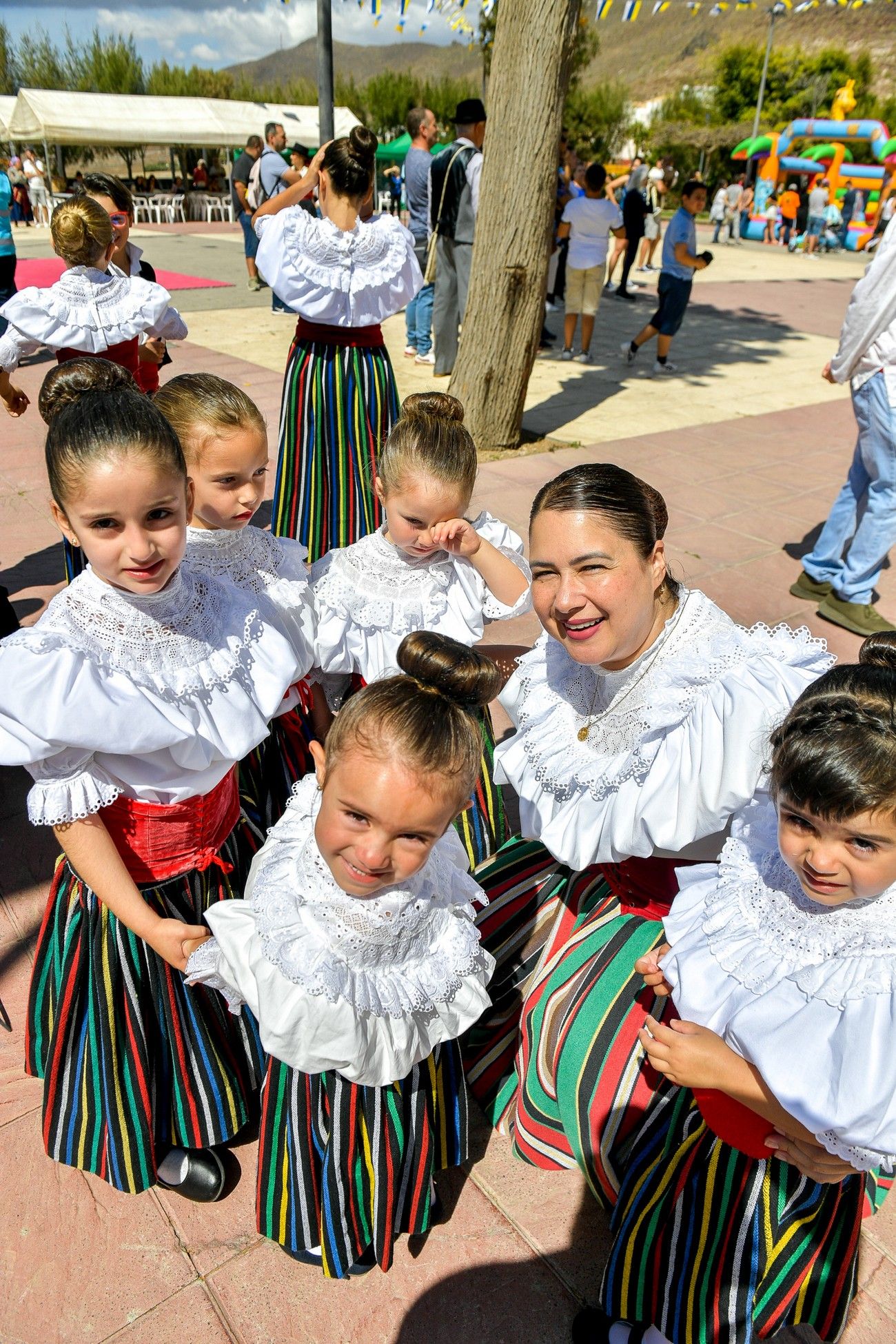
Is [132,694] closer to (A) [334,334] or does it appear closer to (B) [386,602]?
(B) [386,602]

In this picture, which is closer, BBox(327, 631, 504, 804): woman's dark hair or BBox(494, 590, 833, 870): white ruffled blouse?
BBox(327, 631, 504, 804): woman's dark hair

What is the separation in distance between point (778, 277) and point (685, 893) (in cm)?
1936

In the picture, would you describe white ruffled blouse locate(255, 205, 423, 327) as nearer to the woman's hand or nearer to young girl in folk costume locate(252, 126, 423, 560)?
young girl in folk costume locate(252, 126, 423, 560)

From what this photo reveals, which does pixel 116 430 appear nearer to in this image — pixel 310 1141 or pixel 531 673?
pixel 531 673

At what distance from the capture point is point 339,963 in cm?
151

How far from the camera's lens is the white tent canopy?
86.0 ft

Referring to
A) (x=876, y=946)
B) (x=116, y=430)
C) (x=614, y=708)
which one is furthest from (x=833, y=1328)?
(x=116, y=430)

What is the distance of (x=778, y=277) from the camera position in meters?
18.0

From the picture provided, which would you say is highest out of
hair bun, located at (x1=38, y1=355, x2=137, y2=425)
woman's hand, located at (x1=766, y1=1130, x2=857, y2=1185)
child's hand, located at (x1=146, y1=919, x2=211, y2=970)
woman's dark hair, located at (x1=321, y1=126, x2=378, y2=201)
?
woman's dark hair, located at (x1=321, y1=126, x2=378, y2=201)

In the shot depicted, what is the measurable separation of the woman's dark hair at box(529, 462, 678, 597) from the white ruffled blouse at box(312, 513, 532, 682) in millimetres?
531

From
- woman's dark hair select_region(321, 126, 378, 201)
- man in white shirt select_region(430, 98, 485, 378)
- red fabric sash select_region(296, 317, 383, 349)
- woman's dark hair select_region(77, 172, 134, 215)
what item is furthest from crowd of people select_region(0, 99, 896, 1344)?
man in white shirt select_region(430, 98, 485, 378)

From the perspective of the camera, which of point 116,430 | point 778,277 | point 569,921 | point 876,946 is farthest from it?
point 778,277

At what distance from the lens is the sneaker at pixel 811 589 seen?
500cm

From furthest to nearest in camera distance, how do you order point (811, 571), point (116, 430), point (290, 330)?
point (290, 330), point (811, 571), point (116, 430)
